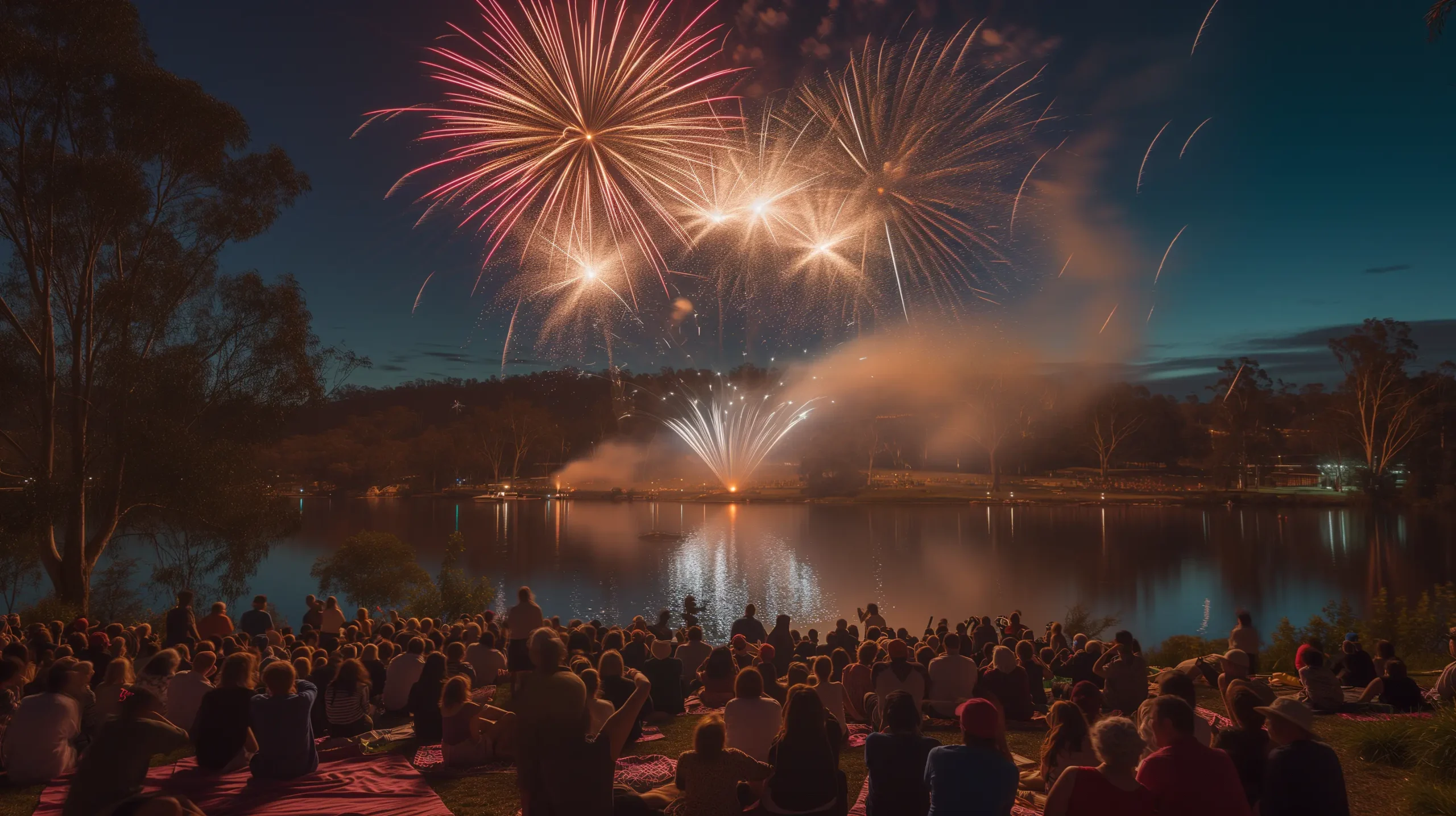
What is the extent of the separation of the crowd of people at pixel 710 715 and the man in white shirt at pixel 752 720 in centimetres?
2

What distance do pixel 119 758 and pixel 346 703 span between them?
10.2ft

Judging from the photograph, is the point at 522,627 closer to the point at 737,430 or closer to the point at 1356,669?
the point at 1356,669

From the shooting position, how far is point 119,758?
14.4 feet

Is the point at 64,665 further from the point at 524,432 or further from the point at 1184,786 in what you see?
the point at 524,432

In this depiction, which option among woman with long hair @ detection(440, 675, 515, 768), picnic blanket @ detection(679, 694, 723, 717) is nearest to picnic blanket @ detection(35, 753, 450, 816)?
woman with long hair @ detection(440, 675, 515, 768)

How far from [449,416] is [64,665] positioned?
150533mm

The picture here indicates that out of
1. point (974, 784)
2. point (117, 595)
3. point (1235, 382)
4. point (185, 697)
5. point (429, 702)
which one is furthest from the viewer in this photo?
point (1235, 382)

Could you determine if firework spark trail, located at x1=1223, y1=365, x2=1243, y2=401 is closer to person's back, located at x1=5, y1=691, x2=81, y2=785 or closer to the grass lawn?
the grass lawn

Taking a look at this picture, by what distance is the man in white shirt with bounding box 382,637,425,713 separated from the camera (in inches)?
339

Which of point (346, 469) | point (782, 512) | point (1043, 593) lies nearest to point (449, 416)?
point (346, 469)

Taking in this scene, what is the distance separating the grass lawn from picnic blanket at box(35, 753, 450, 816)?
5.9 inches

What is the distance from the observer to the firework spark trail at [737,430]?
91.2 metres

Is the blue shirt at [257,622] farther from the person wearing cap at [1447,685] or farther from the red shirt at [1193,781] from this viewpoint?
the person wearing cap at [1447,685]

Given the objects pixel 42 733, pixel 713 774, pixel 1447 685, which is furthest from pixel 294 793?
pixel 1447 685
